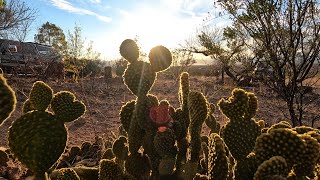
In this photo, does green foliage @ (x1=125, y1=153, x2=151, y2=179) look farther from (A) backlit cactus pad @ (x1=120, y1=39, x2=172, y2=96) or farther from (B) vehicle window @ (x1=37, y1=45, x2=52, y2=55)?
(B) vehicle window @ (x1=37, y1=45, x2=52, y2=55)

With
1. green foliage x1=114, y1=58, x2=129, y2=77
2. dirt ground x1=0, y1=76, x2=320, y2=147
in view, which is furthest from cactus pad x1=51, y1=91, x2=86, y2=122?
green foliage x1=114, y1=58, x2=129, y2=77

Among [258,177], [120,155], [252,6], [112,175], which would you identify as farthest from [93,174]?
[252,6]

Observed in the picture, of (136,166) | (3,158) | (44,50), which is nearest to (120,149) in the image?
(136,166)

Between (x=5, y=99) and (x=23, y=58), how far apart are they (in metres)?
13.1

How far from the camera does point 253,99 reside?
5.16 feet

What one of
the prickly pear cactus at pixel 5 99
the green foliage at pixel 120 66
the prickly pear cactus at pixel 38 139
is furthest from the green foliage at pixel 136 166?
the green foliage at pixel 120 66

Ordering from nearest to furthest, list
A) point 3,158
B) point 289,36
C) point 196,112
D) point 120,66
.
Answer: point 196,112 → point 3,158 → point 289,36 → point 120,66

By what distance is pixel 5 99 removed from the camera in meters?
1.07

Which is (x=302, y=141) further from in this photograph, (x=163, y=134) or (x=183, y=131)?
(x=183, y=131)

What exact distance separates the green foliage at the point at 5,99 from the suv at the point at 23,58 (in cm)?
1165

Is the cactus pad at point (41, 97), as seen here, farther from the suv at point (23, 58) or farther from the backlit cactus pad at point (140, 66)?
the suv at point (23, 58)

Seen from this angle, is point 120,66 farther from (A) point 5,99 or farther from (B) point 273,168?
(B) point 273,168

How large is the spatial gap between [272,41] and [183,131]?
4.57m

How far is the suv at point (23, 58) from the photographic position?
12.6 meters
